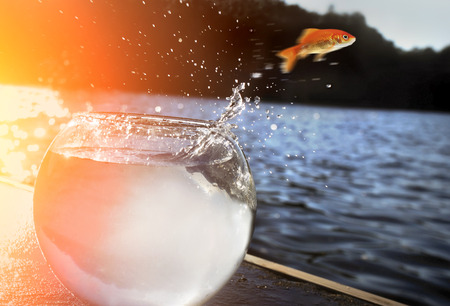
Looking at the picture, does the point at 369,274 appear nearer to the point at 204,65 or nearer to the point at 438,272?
the point at 438,272

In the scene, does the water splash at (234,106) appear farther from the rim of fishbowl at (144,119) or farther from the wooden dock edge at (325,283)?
the wooden dock edge at (325,283)

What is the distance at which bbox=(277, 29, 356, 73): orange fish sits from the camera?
1218 mm

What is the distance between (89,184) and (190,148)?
22 centimetres

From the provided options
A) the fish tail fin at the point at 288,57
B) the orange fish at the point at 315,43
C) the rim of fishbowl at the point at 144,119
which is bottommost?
the rim of fishbowl at the point at 144,119

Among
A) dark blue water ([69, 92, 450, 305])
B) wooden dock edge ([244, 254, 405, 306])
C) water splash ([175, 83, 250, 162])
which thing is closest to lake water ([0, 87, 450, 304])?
dark blue water ([69, 92, 450, 305])

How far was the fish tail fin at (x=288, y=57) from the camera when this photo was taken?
1.31m

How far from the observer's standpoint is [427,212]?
7.32 meters

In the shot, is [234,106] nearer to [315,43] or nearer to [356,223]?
[315,43]

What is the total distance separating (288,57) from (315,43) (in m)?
0.09

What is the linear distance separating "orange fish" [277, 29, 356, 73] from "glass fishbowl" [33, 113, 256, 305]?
398mm

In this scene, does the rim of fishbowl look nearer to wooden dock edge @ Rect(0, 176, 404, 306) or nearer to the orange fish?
the orange fish

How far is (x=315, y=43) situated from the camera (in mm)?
1264

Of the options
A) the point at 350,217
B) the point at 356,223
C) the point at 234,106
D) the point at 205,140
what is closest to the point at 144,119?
the point at 205,140

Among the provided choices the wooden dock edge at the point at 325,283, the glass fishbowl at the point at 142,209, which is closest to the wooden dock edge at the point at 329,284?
the wooden dock edge at the point at 325,283
